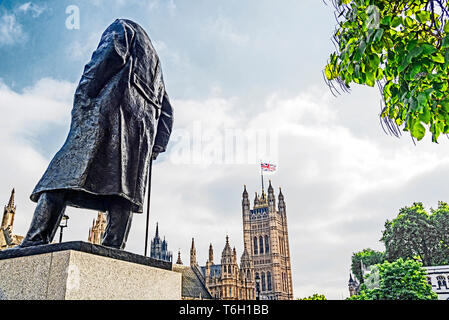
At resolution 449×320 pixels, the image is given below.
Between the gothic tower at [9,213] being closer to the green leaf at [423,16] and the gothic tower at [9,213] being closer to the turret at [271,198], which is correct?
the green leaf at [423,16]

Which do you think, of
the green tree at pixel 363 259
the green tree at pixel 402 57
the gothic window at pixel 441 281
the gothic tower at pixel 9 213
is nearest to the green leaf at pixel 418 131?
the green tree at pixel 402 57

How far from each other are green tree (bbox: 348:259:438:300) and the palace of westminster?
89.1ft

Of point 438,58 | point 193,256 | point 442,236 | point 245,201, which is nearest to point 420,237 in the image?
point 442,236

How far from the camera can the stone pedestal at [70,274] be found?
3.08 metres

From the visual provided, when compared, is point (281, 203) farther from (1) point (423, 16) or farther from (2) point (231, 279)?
(1) point (423, 16)

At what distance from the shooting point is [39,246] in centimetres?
335

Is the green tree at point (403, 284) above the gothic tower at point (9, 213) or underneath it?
underneath

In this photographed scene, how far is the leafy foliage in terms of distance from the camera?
44.7 metres

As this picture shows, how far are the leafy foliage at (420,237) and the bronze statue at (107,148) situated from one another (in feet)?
156

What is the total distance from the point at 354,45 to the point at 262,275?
104 m

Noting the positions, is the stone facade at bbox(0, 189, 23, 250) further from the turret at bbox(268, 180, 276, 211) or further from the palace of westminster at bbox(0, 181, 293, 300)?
the turret at bbox(268, 180, 276, 211)

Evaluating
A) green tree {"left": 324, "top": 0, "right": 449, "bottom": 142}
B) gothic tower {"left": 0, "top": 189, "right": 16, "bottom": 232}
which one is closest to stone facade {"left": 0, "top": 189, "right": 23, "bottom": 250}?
gothic tower {"left": 0, "top": 189, "right": 16, "bottom": 232}

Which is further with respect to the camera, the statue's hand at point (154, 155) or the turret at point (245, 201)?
the turret at point (245, 201)
